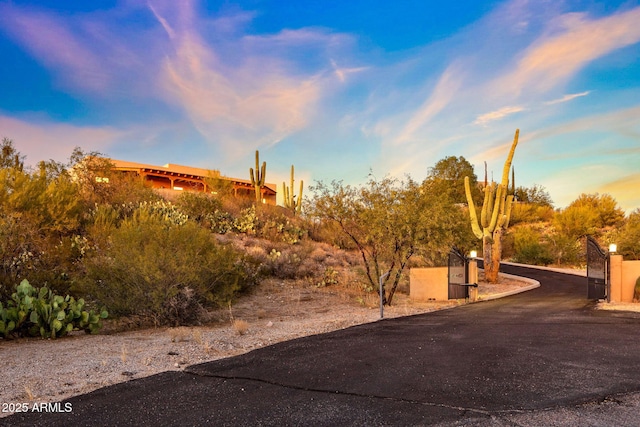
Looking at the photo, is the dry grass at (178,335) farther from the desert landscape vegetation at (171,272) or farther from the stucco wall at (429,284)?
the stucco wall at (429,284)

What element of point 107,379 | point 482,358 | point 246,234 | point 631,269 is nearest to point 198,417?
point 107,379

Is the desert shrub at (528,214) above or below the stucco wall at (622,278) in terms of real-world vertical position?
above

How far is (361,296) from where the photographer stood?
54.9 feet

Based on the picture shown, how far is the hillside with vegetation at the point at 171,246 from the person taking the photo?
10.8m

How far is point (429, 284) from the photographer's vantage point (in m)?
18.0

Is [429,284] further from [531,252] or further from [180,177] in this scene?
[180,177]

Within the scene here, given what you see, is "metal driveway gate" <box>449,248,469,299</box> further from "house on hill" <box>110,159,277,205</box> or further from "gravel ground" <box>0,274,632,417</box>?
"house on hill" <box>110,159,277,205</box>

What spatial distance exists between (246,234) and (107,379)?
62.1 feet

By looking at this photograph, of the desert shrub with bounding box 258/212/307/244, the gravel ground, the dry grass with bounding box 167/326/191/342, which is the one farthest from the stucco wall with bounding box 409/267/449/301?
the dry grass with bounding box 167/326/191/342

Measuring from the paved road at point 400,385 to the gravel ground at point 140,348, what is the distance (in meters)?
0.55

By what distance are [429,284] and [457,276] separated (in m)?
1.07

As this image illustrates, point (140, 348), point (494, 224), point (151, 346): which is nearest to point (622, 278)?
point (494, 224)

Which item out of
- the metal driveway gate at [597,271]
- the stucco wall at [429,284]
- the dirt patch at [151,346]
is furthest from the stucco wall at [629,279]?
the dirt patch at [151,346]

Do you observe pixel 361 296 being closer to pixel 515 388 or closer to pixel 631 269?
pixel 631 269
